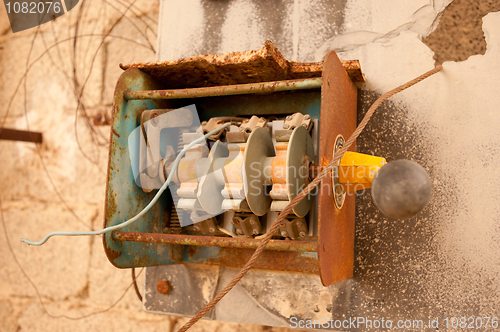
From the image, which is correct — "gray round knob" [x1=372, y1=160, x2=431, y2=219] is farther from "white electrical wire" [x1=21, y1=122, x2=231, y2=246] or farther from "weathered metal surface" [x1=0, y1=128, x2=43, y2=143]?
"weathered metal surface" [x1=0, y1=128, x2=43, y2=143]

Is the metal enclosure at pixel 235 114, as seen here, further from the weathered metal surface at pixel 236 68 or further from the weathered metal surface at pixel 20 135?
the weathered metal surface at pixel 20 135

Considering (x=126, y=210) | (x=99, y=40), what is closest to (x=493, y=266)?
(x=126, y=210)

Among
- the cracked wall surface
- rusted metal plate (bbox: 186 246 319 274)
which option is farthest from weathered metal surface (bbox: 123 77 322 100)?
rusted metal plate (bbox: 186 246 319 274)

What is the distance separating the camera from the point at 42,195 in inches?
80.0

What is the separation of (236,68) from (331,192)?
0.50 m

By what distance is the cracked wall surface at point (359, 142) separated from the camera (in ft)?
3.75

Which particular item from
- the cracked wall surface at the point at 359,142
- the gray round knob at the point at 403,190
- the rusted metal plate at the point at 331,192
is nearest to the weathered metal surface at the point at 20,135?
the cracked wall surface at the point at 359,142

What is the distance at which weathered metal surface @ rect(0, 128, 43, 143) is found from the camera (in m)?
1.95

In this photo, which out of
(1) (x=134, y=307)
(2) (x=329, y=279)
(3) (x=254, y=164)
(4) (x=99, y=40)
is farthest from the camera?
(4) (x=99, y=40)

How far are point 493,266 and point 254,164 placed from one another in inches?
31.6

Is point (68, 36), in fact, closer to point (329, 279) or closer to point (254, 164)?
point (254, 164)

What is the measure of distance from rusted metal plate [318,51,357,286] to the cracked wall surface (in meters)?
0.11

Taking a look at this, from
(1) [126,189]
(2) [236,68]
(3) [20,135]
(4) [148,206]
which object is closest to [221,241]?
→ (4) [148,206]

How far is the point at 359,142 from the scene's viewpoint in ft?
4.13
